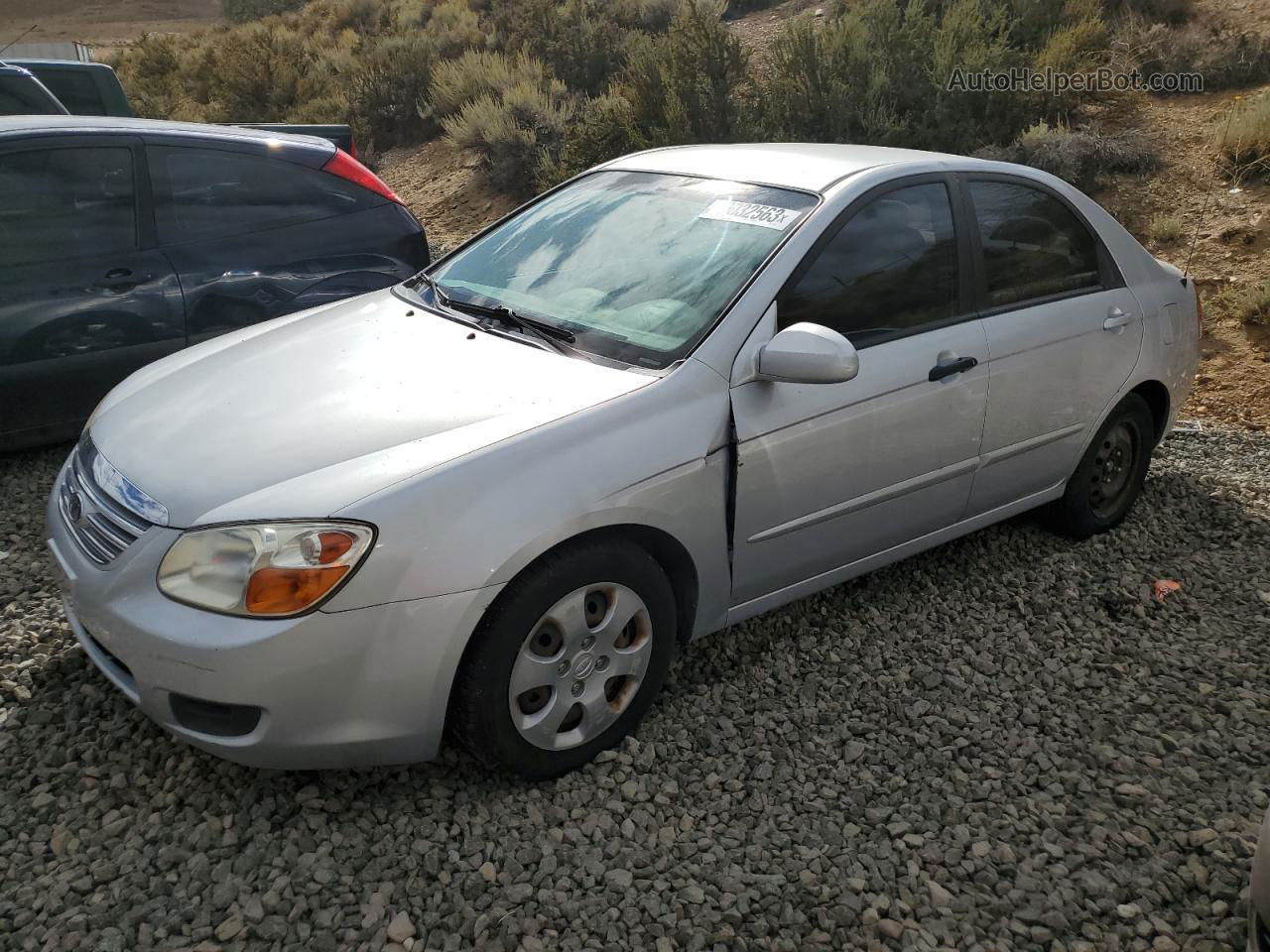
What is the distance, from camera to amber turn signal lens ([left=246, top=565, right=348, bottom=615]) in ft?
8.09

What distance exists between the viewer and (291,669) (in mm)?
2461

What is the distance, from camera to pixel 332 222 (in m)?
5.23

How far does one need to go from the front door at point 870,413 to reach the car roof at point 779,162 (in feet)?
0.53

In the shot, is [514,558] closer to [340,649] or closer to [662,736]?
[340,649]

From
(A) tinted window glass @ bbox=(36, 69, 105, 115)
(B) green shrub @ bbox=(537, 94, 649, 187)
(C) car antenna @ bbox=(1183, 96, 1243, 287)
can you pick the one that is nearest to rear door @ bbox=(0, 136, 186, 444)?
(A) tinted window glass @ bbox=(36, 69, 105, 115)

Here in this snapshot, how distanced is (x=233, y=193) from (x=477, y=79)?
9168 millimetres

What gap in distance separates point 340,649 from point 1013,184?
2.97m

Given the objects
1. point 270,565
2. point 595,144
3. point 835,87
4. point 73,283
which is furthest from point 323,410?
point 595,144

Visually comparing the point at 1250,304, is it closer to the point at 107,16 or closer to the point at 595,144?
the point at 595,144

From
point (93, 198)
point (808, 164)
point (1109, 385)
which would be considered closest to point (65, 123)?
point (93, 198)

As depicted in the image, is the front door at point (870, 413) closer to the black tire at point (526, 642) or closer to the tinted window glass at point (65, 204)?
the black tire at point (526, 642)

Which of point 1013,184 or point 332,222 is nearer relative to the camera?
point 1013,184

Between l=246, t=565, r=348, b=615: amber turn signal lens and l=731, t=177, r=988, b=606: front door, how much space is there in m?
1.20

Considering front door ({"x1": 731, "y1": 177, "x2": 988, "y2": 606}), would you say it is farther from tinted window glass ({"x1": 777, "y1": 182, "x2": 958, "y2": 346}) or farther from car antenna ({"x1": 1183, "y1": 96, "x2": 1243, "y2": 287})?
car antenna ({"x1": 1183, "y1": 96, "x2": 1243, "y2": 287})
